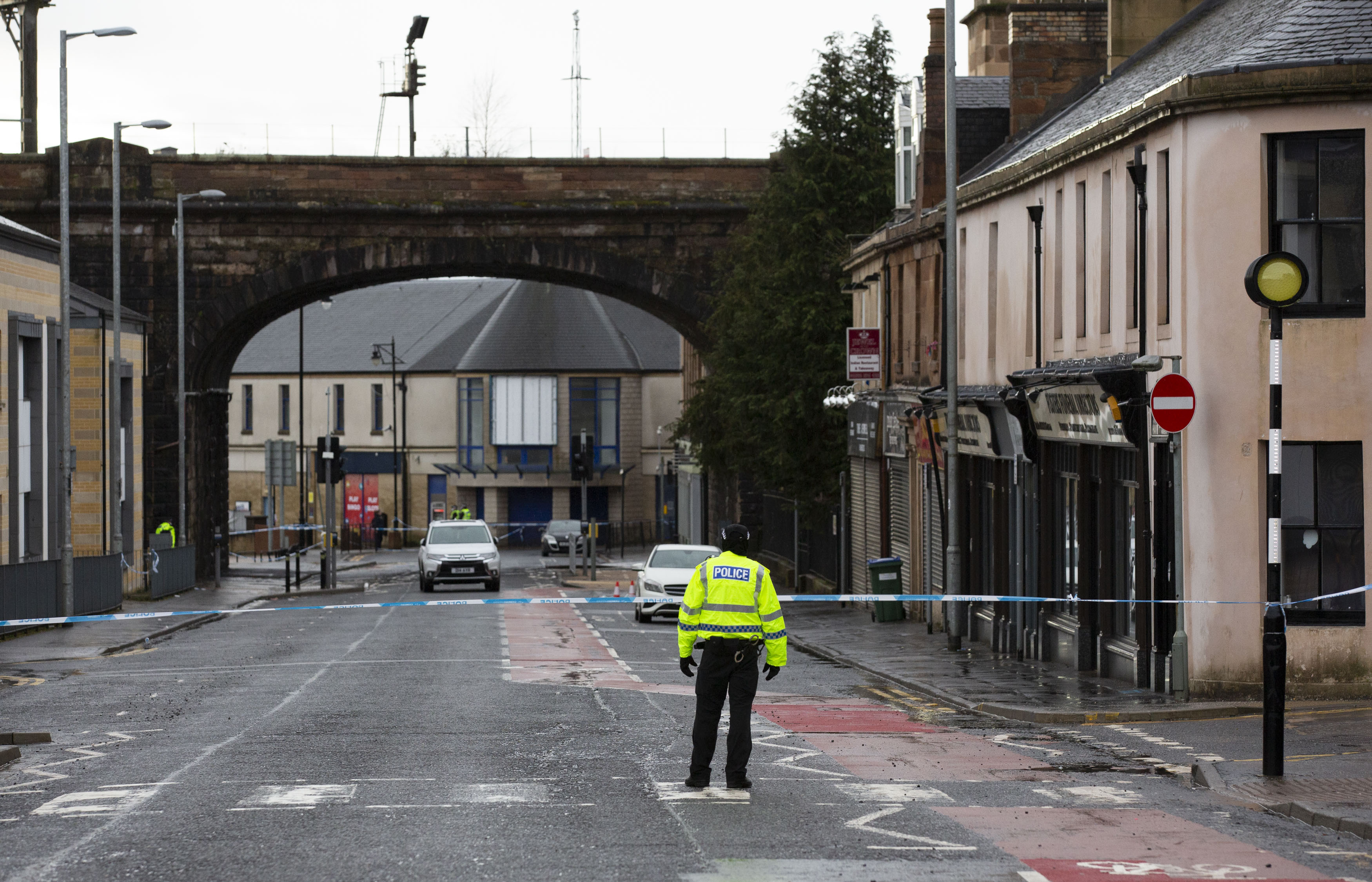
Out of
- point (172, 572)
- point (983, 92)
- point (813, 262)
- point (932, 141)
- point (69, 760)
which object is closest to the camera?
point (69, 760)

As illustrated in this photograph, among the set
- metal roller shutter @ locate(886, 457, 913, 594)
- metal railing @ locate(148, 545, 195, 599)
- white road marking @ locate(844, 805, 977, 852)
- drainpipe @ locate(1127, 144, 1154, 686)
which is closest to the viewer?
white road marking @ locate(844, 805, 977, 852)

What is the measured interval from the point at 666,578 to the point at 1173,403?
16.2 m

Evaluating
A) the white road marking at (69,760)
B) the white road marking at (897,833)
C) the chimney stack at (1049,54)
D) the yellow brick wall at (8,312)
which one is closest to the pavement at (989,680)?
the white road marking at (897,833)

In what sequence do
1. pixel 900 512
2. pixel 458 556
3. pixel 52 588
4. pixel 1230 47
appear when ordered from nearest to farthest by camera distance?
1. pixel 1230 47
2. pixel 52 588
3. pixel 900 512
4. pixel 458 556

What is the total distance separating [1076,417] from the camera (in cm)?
1998

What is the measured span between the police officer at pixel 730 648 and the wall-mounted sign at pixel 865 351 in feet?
69.2

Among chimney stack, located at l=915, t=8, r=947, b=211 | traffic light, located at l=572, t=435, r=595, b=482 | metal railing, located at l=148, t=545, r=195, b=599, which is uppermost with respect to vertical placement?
chimney stack, located at l=915, t=8, r=947, b=211

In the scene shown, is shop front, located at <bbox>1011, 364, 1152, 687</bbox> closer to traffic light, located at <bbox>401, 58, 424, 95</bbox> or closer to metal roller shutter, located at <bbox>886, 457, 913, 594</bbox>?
metal roller shutter, located at <bbox>886, 457, 913, 594</bbox>

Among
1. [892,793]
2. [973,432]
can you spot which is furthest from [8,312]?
[892,793]

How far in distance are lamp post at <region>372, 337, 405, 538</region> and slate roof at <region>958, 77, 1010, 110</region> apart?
1862 inches

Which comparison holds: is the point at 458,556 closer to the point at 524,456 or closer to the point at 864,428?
the point at 864,428

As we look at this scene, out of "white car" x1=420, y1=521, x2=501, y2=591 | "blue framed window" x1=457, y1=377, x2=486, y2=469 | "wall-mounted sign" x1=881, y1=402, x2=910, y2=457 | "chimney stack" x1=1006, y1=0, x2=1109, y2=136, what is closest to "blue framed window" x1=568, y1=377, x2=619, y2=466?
"blue framed window" x1=457, y1=377, x2=486, y2=469

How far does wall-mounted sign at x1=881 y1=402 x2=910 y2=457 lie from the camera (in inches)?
1216

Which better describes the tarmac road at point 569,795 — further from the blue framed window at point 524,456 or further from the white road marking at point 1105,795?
the blue framed window at point 524,456
